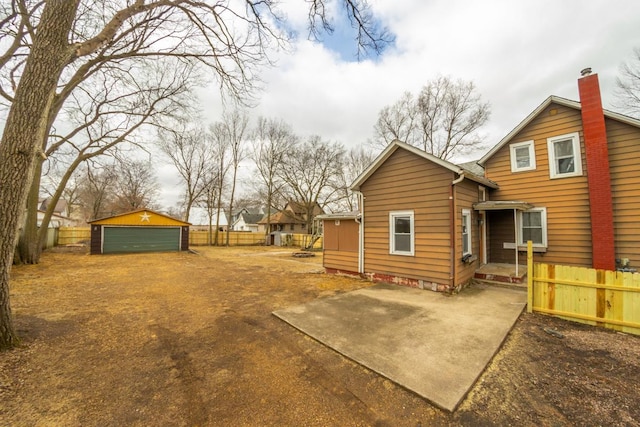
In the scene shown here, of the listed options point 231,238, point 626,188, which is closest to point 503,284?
point 626,188

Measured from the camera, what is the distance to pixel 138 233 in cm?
1728

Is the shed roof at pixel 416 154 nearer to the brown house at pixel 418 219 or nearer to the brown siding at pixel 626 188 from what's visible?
the brown house at pixel 418 219

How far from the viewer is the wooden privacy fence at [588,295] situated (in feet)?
13.7

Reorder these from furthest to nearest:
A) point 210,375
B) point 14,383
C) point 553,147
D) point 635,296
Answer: point 553,147 → point 635,296 → point 210,375 → point 14,383

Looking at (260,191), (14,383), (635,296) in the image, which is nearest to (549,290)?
(635,296)

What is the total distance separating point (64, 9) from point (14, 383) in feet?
17.1

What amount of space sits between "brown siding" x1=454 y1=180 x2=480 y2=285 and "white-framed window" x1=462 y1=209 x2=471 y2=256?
21 cm

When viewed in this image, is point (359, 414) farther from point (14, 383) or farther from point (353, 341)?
point (14, 383)

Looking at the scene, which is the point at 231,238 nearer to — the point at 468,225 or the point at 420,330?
the point at 468,225

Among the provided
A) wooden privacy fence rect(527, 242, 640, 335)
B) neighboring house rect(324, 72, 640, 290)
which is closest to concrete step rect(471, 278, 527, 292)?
neighboring house rect(324, 72, 640, 290)

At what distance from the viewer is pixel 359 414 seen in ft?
7.58

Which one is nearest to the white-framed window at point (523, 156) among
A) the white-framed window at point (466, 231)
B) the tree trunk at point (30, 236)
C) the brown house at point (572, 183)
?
the brown house at point (572, 183)

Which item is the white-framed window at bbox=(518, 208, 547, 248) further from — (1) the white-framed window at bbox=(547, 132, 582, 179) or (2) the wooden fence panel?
(2) the wooden fence panel

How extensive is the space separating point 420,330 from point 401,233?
3.71 meters
